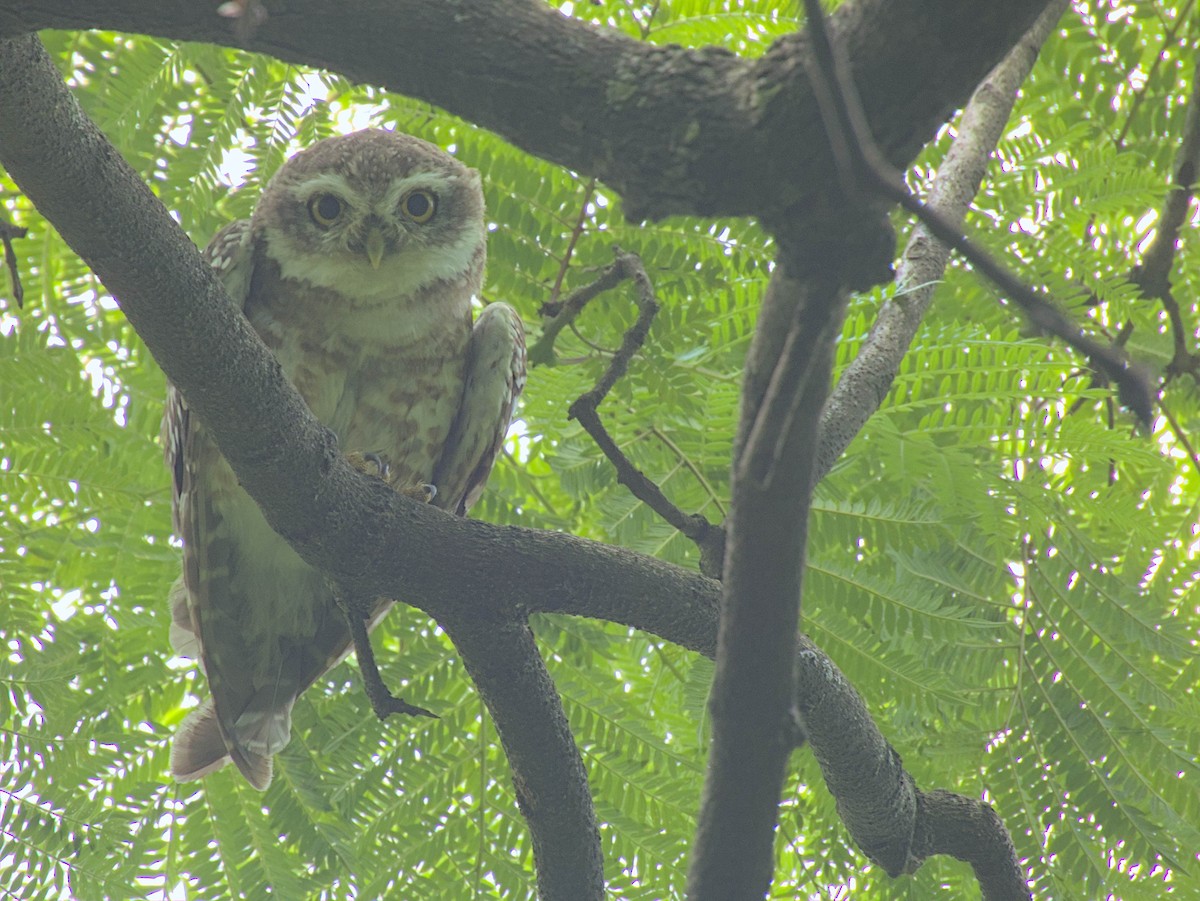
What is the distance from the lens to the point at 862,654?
2678mm

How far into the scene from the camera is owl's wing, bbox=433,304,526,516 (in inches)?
138

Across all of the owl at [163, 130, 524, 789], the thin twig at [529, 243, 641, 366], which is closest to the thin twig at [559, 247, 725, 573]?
the thin twig at [529, 243, 641, 366]

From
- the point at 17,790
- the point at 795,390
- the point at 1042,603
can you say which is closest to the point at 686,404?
the point at 1042,603

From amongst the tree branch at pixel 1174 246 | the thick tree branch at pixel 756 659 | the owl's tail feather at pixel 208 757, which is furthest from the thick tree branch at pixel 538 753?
the tree branch at pixel 1174 246

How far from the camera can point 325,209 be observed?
3410 millimetres

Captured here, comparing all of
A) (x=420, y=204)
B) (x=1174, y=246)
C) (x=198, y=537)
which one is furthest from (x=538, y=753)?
(x=1174, y=246)

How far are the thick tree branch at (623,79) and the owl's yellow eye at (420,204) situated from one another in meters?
1.97

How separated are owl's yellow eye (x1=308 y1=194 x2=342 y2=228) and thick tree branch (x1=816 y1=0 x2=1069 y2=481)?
153cm

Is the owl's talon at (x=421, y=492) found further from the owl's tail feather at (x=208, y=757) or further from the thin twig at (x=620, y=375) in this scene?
the thin twig at (x=620, y=375)

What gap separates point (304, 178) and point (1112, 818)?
102 inches

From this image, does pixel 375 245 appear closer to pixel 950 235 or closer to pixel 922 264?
pixel 922 264

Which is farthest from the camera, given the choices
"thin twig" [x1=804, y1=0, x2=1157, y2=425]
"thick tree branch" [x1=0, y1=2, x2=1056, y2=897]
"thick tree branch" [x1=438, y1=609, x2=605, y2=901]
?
"thick tree branch" [x1=438, y1=609, x2=605, y2=901]

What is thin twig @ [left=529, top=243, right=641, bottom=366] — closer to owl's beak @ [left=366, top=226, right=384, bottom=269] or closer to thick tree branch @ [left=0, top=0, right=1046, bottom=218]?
thick tree branch @ [left=0, top=0, right=1046, bottom=218]

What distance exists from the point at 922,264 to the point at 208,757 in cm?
205
